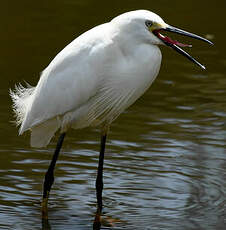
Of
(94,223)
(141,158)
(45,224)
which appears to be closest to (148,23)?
(94,223)

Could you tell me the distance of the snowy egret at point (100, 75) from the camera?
521 cm

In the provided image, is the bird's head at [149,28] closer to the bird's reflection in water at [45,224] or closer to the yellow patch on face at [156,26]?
the yellow patch on face at [156,26]

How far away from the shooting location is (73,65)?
18.1 feet

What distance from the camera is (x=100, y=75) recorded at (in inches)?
215

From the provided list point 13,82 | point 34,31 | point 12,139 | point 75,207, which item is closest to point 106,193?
point 75,207

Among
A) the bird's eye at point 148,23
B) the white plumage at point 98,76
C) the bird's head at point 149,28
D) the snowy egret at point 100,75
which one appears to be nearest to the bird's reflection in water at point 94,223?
the snowy egret at point 100,75

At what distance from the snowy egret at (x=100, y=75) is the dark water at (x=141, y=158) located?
28 centimetres

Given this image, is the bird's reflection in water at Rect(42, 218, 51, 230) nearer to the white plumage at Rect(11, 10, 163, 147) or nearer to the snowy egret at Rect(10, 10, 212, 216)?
the snowy egret at Rect(10, 10, 212, 216)

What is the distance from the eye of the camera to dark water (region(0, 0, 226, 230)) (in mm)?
5734

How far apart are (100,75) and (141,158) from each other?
5.58 feet

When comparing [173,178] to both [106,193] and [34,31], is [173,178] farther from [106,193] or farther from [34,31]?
[34,31]

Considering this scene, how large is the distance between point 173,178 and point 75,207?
3.39ft

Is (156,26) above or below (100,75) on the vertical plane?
above

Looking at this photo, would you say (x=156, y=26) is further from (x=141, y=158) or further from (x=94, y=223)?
(x=141, y=158)
